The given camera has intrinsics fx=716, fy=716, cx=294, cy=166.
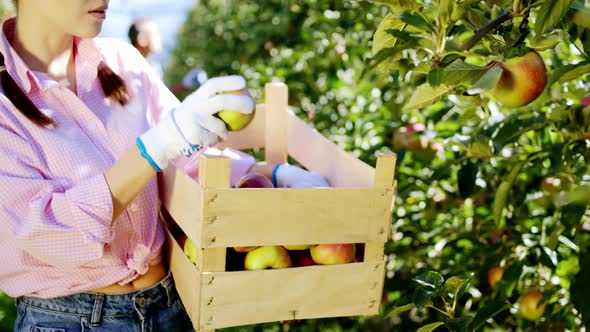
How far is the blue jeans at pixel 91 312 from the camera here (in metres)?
1.39

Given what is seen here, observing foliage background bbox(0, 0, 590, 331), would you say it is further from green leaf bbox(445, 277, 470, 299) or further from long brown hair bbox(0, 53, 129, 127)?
long brown hair bbox(0, 53, 129, 127)

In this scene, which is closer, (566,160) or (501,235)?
(566,160)

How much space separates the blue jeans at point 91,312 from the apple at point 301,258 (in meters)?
0.30

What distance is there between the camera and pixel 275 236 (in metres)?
1.25

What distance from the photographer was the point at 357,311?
1.37 metres

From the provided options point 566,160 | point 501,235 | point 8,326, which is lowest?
point 8,326

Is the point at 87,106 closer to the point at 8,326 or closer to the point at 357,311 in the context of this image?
the point at 357,311

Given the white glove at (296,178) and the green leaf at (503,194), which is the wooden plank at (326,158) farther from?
the green leaf at (503,194)

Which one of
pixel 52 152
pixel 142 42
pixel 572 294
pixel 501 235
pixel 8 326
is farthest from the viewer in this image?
pixel 8 326

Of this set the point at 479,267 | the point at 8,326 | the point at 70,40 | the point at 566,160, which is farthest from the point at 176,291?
the point at 8,326

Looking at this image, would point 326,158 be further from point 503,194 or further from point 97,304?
point 97,304

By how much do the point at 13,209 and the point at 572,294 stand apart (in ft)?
3.55

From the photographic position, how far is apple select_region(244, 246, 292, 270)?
51.0 inches

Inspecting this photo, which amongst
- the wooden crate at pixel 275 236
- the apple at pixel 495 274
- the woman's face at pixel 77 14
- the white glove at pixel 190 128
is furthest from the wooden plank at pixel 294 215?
the apple at pixel 495 274
